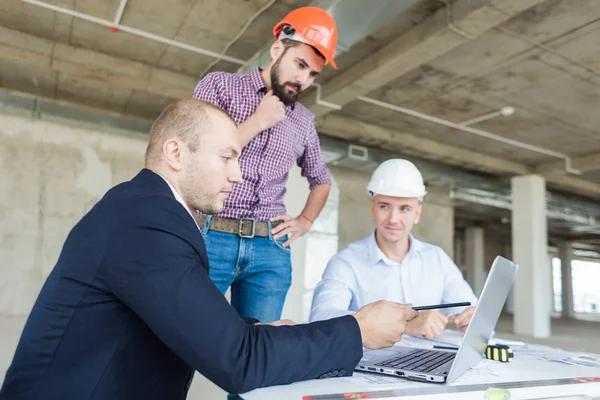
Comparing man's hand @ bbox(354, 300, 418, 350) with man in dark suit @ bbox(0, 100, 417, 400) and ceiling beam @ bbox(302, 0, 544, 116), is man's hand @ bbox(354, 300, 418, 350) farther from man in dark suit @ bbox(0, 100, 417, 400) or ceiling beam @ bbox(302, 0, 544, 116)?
ceiling beam @ bbox(302, 0, 544, 116)

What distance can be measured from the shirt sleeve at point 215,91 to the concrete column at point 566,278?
68.1ft

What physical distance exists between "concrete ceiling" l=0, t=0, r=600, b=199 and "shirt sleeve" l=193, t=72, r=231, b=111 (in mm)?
2440

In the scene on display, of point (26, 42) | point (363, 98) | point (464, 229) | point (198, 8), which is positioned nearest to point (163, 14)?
point (198, 8)

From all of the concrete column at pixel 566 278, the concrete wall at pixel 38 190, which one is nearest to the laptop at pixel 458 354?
the concrete wall at pixel 38 190

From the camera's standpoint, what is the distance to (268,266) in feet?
5.89

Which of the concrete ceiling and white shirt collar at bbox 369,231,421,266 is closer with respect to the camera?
white shirt collar at bbox 369,231,421,266

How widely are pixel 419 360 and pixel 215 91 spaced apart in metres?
1.24

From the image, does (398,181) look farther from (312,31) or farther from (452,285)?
(312,31)

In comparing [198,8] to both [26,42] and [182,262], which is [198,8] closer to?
[26,42]

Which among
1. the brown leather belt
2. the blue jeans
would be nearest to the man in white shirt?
the blue jeans

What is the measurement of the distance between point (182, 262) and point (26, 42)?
515 cm

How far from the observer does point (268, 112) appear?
1.73 m

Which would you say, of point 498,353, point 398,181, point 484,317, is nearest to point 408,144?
point 398,181

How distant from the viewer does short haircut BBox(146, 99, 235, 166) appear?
1.06 metres
